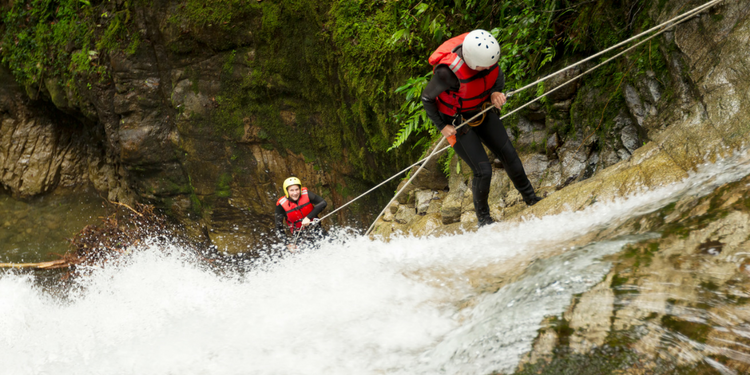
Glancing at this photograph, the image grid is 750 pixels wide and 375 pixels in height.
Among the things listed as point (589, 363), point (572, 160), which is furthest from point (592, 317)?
point (572, 160)

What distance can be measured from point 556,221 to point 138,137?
29.6 feet

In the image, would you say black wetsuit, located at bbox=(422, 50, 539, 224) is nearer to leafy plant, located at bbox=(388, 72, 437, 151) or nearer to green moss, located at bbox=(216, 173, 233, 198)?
leafy plant, located at bbox=(388, 72, 437, 151)

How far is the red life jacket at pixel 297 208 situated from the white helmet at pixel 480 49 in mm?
3622

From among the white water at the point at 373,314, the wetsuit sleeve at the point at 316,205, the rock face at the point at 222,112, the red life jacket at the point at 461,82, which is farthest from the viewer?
the rock face at the point at 222,112

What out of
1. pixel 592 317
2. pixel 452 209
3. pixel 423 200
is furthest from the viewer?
pixel 423 200

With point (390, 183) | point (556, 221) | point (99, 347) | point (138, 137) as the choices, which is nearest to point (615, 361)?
point (556, 221)

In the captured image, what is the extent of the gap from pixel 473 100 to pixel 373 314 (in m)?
1.95

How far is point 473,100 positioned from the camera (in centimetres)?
354

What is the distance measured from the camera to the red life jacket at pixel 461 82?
333 centimetres

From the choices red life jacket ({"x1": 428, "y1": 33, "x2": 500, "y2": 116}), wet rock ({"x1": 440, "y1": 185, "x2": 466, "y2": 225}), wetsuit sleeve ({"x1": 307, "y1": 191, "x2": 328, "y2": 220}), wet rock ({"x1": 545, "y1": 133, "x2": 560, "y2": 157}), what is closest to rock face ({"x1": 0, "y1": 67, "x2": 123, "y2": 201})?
wetsuit sleeve ({"x1": 307, "y1": 191, "x2": 328, "y2": 220})

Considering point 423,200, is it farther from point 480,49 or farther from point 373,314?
point 373,314

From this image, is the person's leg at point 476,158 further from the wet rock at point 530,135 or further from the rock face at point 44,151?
the rock face at point 44,151

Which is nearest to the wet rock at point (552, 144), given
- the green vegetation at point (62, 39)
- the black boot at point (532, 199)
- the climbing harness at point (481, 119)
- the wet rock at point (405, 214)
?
the black boot at point (532, 199)

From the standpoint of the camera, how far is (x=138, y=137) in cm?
934
